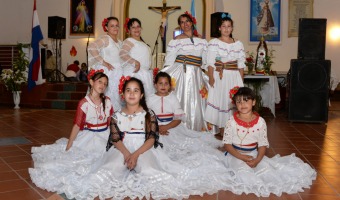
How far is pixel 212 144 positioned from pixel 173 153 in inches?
27.1

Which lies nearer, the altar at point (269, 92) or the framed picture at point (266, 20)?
the altar at point (269, 92)

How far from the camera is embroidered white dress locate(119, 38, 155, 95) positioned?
5.17m

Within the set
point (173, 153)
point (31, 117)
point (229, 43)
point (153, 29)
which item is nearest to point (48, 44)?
point (153, 29)

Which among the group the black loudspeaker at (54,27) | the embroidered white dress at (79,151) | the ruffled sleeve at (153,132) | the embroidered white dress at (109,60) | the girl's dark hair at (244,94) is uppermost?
the black loudspeaker at (54,27)

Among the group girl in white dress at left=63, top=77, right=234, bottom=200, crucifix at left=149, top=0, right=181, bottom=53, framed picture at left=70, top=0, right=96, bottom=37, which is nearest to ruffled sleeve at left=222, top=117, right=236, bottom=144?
girl in white dress at left=63, top=77, right=234, bottom=200

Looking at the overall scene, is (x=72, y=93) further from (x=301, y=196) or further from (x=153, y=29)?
(x=301, y=196)

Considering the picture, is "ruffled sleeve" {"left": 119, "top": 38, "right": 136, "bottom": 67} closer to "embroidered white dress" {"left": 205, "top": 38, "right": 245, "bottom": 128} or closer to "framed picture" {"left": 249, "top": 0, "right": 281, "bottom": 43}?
"embroidered white dress" {"left": 205, "top": 38, "right": 245, "bottom": 128}

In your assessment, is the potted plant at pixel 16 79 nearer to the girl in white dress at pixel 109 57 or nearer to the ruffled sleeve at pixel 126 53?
the girl in white dress at pixel 109 57

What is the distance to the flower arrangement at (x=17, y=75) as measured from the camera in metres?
9.45

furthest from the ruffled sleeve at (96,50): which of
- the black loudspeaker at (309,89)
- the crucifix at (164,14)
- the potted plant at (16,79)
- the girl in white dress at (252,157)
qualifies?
the crucifix at (164,14)

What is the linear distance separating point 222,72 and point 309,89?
2.44 metres

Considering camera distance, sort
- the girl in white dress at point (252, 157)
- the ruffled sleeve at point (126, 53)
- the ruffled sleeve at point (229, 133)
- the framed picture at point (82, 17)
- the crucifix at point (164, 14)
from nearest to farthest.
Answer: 1. the girl in white dress at point (252, 157)
2. the ruffled sleeve at point (229, 133)
3. the ruffled sleeve at point (126, 53)
4. the crucifix at point (164, 14)
5. the framed picture at point (82, 17)

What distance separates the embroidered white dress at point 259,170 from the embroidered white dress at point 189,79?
5.75ft

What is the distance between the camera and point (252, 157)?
140 inches
